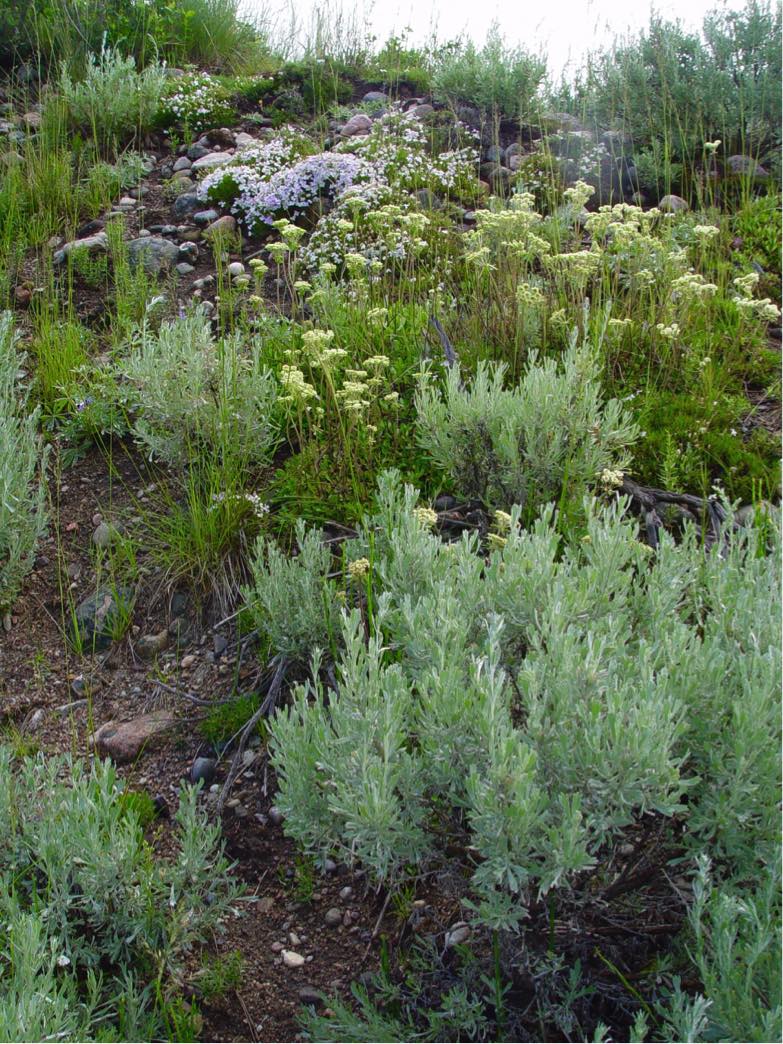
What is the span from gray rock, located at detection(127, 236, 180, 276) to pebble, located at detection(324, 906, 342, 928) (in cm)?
422

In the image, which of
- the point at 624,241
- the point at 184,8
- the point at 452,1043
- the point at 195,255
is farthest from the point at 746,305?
the point at 184,8

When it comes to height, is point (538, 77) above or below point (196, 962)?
above

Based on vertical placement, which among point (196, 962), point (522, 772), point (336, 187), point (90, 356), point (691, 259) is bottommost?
point (196, 962)

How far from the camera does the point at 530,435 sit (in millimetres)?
3447

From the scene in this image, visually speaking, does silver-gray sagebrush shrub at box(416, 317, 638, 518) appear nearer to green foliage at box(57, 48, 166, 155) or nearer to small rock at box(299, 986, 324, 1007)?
small rock at box(299, 986, 324, 1007)

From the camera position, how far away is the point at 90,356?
5094 millimetres

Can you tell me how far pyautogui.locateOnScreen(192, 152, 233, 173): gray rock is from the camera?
7.04m

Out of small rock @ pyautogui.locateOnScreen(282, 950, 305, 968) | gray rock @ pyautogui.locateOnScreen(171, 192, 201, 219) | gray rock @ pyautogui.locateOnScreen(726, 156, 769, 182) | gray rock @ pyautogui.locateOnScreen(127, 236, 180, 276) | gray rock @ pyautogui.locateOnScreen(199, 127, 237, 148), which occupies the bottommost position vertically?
small rock @ pyautogui.locateOnScreen(282, 950, 305, 968)

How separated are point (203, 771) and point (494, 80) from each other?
630 centimetres

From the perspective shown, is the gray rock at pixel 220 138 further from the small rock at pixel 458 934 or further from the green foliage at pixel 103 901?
the small rock at pixel 458 934

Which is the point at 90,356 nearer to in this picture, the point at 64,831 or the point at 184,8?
the point at 64,831

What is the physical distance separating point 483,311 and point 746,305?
116 cm

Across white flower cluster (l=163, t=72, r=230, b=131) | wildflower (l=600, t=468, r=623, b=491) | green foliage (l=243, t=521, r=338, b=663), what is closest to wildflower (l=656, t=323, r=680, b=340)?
wildflower (l=600, t=468, r=623, b=491)

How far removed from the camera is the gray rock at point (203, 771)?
313 centimetres
